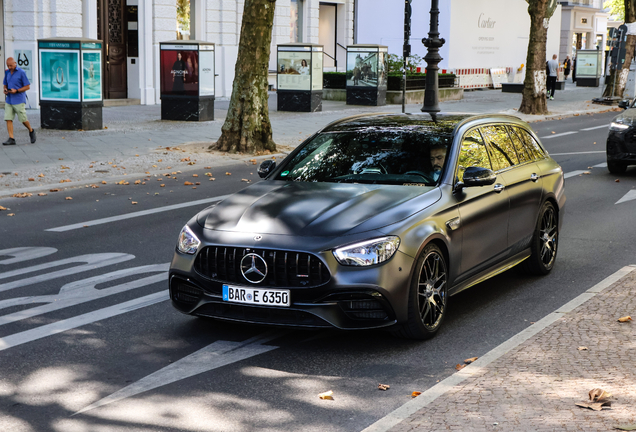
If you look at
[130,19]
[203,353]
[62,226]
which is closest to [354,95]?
[130,19]

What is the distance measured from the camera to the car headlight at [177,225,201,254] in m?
5.84

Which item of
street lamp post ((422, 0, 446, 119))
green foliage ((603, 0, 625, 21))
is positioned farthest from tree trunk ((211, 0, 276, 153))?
green foliage ((603, 0, 625, 21))

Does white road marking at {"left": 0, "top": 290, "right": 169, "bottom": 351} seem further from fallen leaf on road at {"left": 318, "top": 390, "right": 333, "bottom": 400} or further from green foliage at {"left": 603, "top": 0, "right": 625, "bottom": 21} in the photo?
green foliage at {"left": 603, "top": 0, "right": 625, "bottom": 21}

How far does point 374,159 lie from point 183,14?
2661cm

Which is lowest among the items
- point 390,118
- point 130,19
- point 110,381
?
point 110,381

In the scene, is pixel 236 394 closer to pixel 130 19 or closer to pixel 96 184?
pixel 96 184

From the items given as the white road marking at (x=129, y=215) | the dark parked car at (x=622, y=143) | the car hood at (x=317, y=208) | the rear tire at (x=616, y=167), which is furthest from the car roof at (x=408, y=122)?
the rear tire at (x=616, y=167)

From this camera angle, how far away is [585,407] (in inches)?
177

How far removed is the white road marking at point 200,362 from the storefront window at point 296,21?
3278cm

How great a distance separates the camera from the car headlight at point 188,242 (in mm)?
5836

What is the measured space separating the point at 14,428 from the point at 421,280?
267 centimetres

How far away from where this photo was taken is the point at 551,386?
16.0ft

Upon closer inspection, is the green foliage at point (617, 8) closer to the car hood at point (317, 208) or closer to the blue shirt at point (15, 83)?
the blue shirt at point (15, 83)

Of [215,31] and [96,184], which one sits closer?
[96,184]
